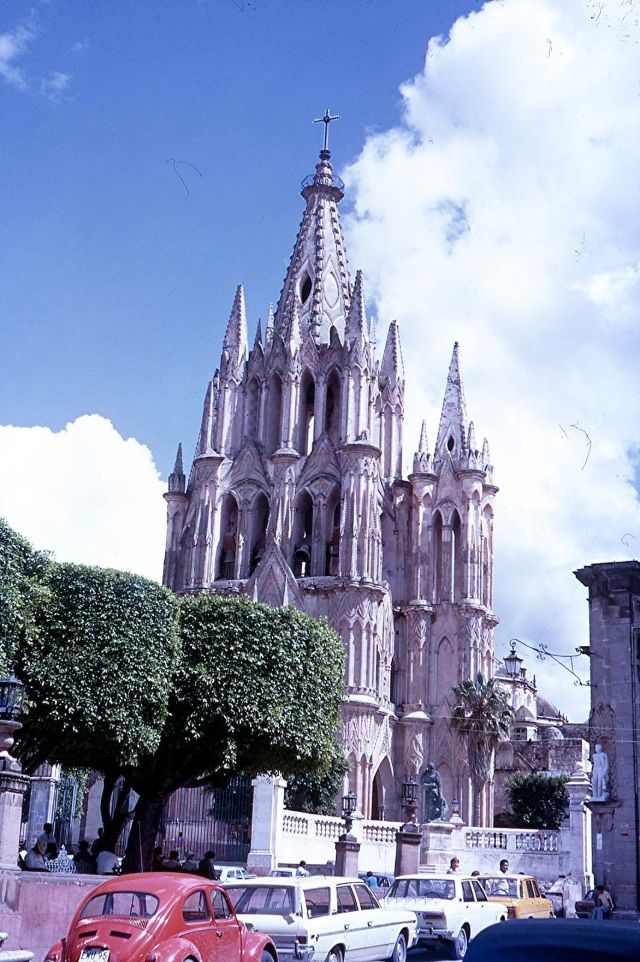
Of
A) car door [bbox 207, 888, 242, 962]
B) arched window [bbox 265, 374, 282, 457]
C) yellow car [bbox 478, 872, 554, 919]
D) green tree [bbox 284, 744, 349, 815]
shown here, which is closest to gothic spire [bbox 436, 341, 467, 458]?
arched window [bbox 265, 374, 282, 457]

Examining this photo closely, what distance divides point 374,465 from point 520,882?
3910 centimetres

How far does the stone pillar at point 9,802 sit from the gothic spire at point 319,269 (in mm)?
50677

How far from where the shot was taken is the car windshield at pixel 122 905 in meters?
13.6

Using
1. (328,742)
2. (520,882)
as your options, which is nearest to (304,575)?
(328,742)

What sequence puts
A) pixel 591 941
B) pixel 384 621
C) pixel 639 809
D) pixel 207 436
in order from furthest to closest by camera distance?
pixel 207 436
pixel 384 621
pixel 639 809
pixel 591 941

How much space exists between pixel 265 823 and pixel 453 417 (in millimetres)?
35934

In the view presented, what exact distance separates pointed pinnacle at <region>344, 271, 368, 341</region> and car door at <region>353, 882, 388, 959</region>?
49097 millimetres

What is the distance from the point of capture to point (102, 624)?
30.0 m


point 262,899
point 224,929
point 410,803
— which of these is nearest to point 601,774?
point 410,803

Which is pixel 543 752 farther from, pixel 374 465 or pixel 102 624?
pixel 102 624

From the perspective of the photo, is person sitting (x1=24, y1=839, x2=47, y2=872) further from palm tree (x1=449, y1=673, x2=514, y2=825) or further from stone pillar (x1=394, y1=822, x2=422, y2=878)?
palm tree (x1=449, y1=673, x2=514, y2=825)

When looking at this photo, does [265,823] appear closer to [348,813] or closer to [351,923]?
[348,813]

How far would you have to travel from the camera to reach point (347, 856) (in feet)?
115

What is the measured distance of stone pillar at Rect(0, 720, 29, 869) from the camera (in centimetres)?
1906
